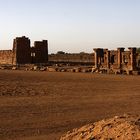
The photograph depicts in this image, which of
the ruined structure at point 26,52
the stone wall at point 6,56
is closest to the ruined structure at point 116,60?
the ruined structure at point 26,52

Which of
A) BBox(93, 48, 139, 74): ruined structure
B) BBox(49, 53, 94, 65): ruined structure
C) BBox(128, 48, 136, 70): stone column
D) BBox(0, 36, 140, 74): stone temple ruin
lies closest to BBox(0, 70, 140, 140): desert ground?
BBox(0, 36, 140, 74): stone temple ruin

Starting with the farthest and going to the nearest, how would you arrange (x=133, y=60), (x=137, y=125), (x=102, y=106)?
(x=133, y=60) < (x=102, y=106) < (x=137, y=125)

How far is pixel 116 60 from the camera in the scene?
46.4m

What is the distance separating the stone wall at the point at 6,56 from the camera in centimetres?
6252

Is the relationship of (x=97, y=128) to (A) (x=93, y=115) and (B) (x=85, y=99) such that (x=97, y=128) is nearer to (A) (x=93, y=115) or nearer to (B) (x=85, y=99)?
(A) (x=93, y=115)

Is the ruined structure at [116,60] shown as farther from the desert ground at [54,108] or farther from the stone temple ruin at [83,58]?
the desert ground at [54,108]

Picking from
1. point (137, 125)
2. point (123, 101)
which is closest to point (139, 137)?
point (137, 125)

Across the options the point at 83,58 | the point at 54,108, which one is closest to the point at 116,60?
the point at 54,108

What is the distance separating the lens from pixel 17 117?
45.3 ft

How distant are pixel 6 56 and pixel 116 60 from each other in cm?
2274

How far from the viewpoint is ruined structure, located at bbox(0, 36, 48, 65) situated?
2303 inches

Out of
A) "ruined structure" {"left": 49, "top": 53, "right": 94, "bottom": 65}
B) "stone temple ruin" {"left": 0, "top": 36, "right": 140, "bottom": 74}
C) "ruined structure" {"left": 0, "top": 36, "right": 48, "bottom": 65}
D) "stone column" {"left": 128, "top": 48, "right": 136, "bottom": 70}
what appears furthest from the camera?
"ruined structure" {"left": 49, "top": 53, "right": 94, "bottom": 65}

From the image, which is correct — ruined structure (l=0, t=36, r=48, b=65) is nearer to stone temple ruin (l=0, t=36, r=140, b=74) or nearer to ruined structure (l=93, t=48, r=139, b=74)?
stone temple ruin (l=0, t=36, r=140, b=74)

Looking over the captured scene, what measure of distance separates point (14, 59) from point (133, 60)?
21.9 meters
